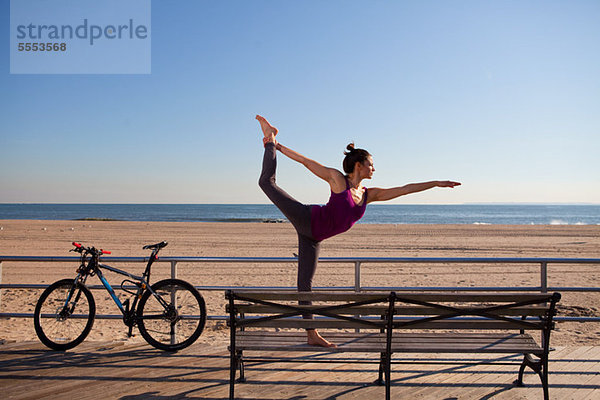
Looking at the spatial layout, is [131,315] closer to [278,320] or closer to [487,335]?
[278,320]

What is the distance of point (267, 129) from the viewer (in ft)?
12.8

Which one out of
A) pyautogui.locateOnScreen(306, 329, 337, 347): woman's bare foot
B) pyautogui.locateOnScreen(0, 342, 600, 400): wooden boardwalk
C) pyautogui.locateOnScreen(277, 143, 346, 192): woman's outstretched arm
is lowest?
pyautogui.locateOnScreen(0, 342, 600, 400): wooden boardwalk

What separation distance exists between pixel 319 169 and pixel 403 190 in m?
0.69

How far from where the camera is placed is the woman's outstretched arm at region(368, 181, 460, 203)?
3.80 m

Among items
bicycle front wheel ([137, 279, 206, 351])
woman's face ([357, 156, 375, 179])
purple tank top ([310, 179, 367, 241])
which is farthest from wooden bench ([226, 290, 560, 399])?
bicycle front wheel ([137, 279, 206, 351])

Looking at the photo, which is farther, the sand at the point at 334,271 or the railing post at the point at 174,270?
the sand at the point at 334,271

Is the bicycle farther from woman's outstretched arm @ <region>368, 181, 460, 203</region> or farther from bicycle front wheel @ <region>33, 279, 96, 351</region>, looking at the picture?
woman's outstretched arm @ <region>368, 181, 460, 203</region>

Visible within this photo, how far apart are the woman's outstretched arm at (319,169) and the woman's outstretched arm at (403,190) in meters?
0.35

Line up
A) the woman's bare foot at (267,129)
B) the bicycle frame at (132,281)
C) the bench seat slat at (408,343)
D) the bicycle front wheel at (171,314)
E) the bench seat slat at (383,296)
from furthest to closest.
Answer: the bicycle frame at (132,281) < the bicycle front wheel at (171,314) < the woman's bare foot at (267,129) < the bench seat slat at (408,343) < the bench seat slat at (383,296)

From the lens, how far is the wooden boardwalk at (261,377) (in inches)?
136

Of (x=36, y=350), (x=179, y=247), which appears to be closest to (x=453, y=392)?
(x=36, y=350)

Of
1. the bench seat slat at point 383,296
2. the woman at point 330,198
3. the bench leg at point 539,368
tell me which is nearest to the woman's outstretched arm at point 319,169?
the woman at point 330,198

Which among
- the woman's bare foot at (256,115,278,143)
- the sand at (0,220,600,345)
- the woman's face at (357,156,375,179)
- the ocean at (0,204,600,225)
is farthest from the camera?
the ocean at (0,204,600,225)

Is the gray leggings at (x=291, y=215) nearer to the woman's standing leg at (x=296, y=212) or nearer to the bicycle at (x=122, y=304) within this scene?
the woman's standing leg at (x=296, y=212)
